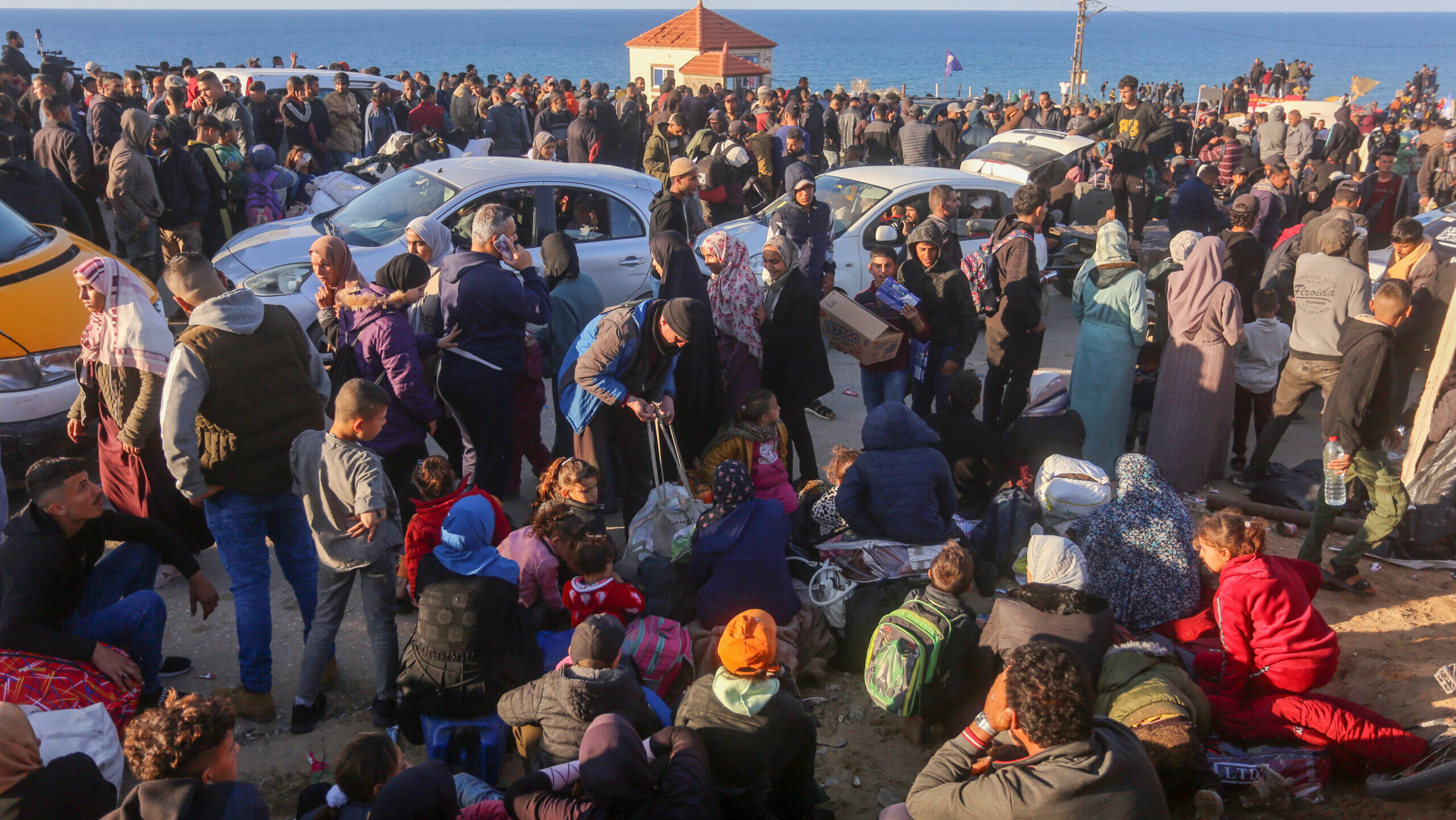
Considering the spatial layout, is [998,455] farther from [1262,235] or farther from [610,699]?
[1262,235]

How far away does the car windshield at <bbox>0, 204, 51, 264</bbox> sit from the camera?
6.20m

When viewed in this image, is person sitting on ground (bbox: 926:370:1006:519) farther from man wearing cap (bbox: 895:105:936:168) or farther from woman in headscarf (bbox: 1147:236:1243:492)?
man wearing cap (bbox: 895:105:936:168)

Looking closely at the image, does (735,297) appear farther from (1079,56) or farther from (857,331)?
(1079,56)

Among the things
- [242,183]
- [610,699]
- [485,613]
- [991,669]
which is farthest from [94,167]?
[991,669]

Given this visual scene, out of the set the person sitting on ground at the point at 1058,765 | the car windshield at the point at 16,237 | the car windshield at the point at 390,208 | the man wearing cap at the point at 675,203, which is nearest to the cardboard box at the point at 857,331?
the man wearing cap at the point at 675,203

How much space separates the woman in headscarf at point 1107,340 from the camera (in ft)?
21.8

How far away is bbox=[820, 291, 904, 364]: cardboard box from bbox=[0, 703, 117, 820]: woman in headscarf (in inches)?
189

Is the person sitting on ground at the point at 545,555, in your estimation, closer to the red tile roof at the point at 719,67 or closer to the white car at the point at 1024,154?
the white car at the point at 1024,154

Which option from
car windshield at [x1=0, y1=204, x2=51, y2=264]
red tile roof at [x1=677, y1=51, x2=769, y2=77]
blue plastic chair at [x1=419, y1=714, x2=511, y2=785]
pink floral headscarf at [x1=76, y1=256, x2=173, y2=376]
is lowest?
blue plastic chair at [x1=419, y1=714, x2=511, y2=785]

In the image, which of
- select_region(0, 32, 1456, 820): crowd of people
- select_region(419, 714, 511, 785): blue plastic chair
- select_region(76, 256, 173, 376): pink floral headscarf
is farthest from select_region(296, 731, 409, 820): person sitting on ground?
select_region(76, 256, 173, 376): pink floral headscarf

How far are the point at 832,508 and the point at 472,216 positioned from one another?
4.25m

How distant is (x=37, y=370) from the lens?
18.6 ft

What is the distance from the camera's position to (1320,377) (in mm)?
6469

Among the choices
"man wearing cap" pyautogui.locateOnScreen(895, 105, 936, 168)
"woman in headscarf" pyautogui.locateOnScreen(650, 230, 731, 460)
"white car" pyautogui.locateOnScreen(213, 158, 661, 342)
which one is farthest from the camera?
"man wearing cap" pyautogui.locateOnScreen(895, 105, 936, 168)
